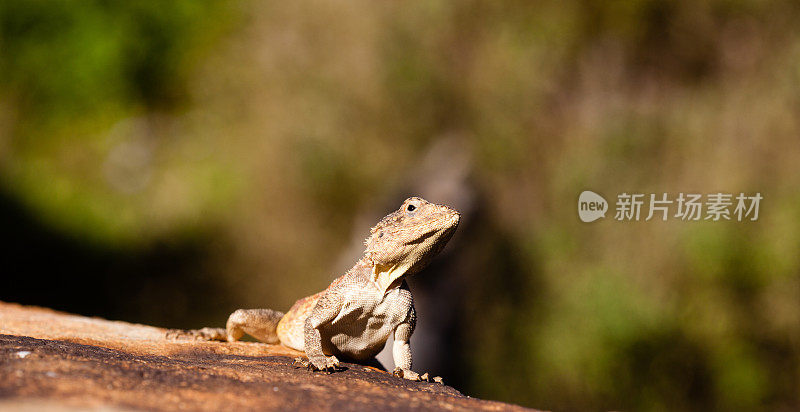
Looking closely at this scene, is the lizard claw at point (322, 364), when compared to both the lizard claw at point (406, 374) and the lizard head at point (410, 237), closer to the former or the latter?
the lizard claw at point (406, 374)

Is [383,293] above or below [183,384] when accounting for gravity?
above

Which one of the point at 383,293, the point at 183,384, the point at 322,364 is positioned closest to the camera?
the point at 183,384

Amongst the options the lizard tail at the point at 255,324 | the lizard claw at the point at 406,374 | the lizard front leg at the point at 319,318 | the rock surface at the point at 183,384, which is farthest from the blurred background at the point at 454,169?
the rock surface at the point at 183,384

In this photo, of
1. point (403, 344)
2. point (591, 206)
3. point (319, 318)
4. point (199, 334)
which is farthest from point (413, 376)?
point (591, 206)

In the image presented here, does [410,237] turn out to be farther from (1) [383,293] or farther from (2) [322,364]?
(2) [322,364]

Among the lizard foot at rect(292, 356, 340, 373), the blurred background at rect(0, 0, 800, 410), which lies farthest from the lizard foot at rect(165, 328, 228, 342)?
the blurred background at rect(0, 0, 800, 410)
